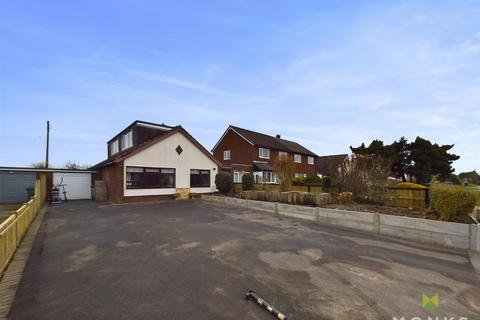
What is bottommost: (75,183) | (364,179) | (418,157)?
(75,183)

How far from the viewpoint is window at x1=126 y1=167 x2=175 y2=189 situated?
1662cm

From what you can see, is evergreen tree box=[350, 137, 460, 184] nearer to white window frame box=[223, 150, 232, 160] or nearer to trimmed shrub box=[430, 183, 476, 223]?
white window frame box=[223, 150, 232, 160]

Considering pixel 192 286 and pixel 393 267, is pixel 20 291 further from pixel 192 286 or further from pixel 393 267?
pixel 393 267

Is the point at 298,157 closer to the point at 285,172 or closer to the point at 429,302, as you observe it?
the point at 285,172

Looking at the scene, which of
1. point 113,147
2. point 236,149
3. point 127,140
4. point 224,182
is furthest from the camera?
point 236,149

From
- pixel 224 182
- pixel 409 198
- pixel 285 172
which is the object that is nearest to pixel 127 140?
pixel 224 182

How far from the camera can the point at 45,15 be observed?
10.0 metres

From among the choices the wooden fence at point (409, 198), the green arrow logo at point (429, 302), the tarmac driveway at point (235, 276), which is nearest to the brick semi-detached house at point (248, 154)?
the wooden fence at point (409, 198)

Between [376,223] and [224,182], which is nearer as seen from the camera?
[376,223]

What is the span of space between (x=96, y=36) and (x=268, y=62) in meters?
10.2

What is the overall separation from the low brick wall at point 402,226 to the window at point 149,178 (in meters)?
10.9

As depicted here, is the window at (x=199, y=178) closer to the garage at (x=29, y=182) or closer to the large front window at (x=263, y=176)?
the large front window at (x=263, y=176)

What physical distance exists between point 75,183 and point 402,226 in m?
23.4

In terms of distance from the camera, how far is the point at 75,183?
2016cm
